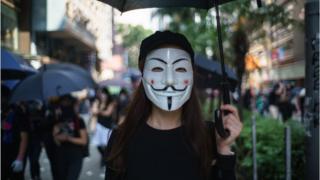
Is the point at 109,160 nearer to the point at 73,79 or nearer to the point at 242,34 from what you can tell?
the point at 73,79

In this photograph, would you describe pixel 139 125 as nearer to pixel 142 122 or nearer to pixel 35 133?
pixel 142 122

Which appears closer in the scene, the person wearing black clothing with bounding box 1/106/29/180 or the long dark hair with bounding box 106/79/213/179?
the long dark hair with bounding box 106/79/213/179

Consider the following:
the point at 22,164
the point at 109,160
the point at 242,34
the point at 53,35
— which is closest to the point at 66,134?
the point at 22,164

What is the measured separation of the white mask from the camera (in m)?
2.72

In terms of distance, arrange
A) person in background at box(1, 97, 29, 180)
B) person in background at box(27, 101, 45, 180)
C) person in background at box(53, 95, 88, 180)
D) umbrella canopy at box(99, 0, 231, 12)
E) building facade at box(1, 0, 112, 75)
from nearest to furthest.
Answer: umbrella canopy at box(99, 0, 231, 12), person in background at box(53, 95, 88, 180), person in background at box(1, 97, 29, 180), person in background at box(27, 101, 45, 180), building facade at box(1, 0, 112, 75)

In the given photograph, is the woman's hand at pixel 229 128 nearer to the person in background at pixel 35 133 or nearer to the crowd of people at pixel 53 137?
the crowd of people at pixel 53 137

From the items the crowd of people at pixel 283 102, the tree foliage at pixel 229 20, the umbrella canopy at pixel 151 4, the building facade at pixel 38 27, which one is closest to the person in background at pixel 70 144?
the tree foliage at pixel 229 20

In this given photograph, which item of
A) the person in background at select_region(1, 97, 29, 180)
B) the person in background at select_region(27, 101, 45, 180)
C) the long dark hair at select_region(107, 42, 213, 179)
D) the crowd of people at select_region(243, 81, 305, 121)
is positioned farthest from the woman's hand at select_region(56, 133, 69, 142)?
the crowd of people at select_region(243, 81, 305, 121)

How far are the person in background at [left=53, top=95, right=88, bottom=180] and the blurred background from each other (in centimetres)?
66

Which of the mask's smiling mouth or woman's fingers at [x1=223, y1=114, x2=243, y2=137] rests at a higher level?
the mask's smiling mouth

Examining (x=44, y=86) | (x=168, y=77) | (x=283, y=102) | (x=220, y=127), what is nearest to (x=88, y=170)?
(x=44, y=86)

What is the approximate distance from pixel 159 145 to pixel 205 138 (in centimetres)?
22

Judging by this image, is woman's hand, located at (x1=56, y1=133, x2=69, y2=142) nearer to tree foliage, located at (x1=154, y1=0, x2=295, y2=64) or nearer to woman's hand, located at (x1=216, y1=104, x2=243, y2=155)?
tree foliage, located at (x1=154, y1=0, x2=295, y2=64)

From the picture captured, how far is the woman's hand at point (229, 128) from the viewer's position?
265 centimetres
